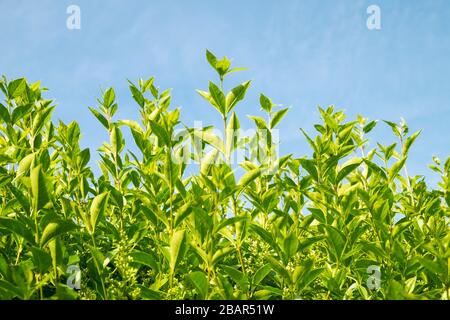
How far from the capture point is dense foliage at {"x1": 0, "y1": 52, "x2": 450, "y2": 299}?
2.04 m

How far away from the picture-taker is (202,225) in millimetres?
2178

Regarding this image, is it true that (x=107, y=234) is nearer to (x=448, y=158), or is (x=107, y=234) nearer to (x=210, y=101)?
(x=210, y=101)

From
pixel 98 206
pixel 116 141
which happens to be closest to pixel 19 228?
pixel 98 206

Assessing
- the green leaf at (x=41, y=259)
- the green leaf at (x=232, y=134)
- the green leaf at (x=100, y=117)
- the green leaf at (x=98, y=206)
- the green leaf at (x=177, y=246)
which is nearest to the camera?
the green leaf at (x=41, y=259)

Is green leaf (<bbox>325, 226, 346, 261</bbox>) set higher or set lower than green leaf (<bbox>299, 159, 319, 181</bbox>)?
lower

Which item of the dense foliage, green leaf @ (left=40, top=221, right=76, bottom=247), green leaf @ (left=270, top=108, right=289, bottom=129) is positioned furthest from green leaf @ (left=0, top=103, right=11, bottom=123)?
green leaf @ (left=270, top=108, right=289, bottom=129)

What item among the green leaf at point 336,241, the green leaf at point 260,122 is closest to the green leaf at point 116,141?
the green leaf at point 260,122

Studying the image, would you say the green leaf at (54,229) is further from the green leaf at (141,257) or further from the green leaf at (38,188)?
the green leaf at (141,257)

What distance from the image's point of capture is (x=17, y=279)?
172 cm

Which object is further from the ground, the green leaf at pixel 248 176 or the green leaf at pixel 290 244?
the green leaf at pixel 248 176

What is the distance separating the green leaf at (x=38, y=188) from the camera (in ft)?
6.22

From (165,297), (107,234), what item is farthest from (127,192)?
(165,297)

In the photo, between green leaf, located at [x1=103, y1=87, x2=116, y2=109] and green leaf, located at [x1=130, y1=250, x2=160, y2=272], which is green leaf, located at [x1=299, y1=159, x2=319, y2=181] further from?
green leaf, located at [x1=103, y1=87, x2=116, y2=109]

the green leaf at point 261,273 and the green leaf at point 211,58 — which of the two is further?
the green leaf at point 211,58
